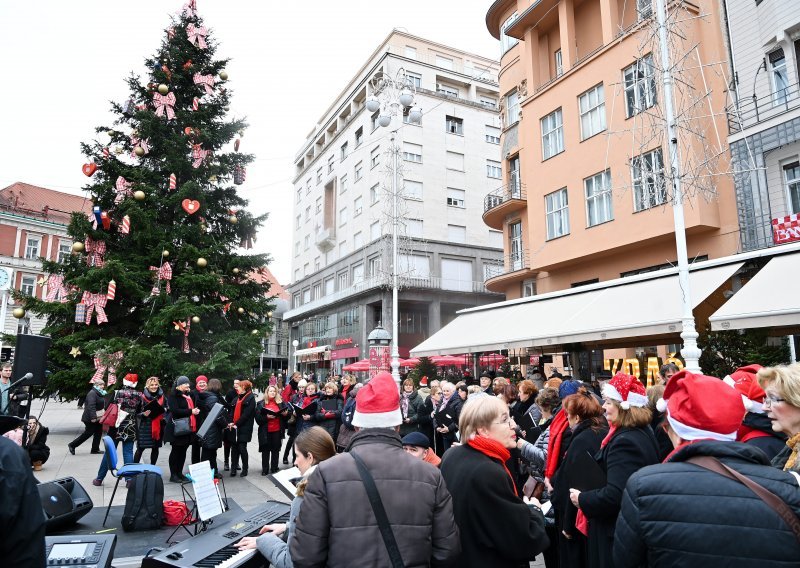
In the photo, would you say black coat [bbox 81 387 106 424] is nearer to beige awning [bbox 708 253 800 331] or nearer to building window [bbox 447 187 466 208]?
beige awning [bbox 708 253 800 331]

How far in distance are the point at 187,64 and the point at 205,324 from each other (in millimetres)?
→ 8408

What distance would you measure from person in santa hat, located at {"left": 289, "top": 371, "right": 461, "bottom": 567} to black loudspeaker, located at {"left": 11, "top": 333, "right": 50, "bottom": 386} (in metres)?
6.76

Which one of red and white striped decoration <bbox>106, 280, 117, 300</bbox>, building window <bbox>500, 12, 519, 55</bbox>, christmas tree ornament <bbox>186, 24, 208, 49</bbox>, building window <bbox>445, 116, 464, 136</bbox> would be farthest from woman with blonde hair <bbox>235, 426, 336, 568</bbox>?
building window <bbox>445, 116, 464, 136</bbox>

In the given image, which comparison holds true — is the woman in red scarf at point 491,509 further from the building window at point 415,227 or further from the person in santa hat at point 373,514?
the building window at point 415,227

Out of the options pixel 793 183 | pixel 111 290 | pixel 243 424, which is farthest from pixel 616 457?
pixel 793 183

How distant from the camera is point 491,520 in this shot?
279 cm

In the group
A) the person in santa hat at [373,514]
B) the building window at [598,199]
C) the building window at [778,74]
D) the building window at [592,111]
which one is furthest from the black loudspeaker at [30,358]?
the building window at [592,111]

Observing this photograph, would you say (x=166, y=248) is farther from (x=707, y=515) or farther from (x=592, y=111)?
(x=592, y=111)

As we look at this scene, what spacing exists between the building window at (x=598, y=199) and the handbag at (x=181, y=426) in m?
15.3

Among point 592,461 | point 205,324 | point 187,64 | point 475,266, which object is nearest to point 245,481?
point 205,324

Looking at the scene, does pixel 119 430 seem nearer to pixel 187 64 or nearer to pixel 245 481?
pixel 245 481

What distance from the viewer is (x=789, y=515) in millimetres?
1872

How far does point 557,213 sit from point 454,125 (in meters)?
27.0

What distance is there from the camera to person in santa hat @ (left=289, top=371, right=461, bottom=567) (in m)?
2.36
